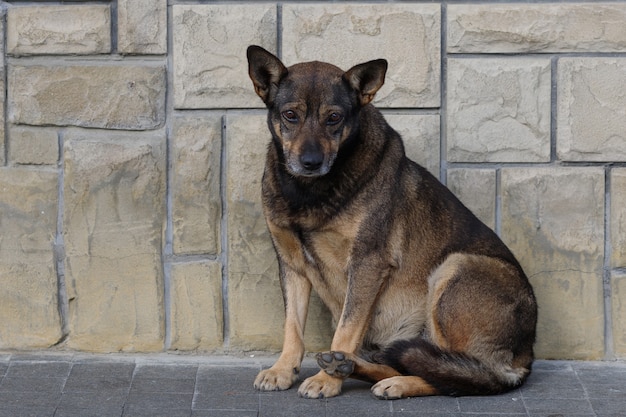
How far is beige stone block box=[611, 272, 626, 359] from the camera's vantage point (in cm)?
632

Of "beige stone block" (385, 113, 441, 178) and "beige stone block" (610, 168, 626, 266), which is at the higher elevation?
"beige stone block" (385, 113, 441, 178)

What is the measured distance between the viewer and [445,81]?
6250mm

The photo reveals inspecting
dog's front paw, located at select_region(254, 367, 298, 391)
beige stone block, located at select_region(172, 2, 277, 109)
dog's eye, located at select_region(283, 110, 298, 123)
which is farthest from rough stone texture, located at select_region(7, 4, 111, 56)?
dog's front paw, located at select_region(254, 367, 298, 391)

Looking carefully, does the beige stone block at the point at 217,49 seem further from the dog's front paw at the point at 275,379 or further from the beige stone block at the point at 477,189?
the dog's front paw at the point at 275,379

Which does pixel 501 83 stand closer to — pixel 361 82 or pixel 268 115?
pixel 361 82

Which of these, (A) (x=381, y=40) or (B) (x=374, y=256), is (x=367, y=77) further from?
(B) (x=374, y=256)

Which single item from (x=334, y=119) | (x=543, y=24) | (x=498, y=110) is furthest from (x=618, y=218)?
(x=334, y=119)

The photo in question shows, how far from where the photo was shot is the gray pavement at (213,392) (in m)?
5.52

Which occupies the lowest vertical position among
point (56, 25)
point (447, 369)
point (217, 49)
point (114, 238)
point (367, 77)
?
point (447, 369)

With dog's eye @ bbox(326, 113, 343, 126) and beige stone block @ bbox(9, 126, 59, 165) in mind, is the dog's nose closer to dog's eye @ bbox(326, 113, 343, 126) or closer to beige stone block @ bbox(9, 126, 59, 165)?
dog's eye @ bbox(326, 113, 343, 126)

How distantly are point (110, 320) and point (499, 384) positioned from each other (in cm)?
219

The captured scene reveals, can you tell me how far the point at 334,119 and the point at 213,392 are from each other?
59.6 inches

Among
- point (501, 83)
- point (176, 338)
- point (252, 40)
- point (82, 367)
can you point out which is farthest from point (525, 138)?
point (82, 367)

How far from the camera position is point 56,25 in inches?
244
